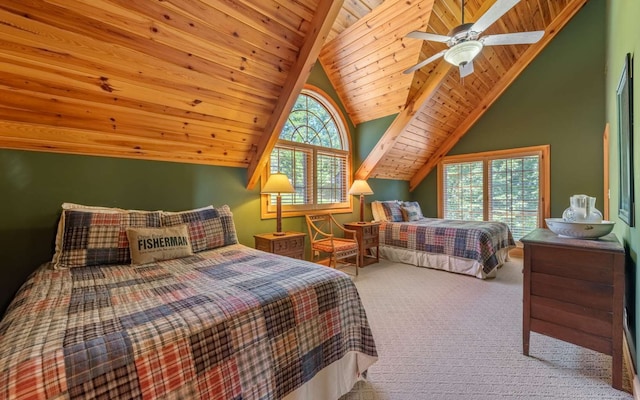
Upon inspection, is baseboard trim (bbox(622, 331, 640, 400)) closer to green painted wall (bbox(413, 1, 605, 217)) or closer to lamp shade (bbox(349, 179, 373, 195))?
lamp shade (bbox(349, 179, 373, 195))

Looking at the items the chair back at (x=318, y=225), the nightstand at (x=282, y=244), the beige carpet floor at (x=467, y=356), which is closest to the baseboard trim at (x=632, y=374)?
the beige carpet floor at (x=467, y=356)

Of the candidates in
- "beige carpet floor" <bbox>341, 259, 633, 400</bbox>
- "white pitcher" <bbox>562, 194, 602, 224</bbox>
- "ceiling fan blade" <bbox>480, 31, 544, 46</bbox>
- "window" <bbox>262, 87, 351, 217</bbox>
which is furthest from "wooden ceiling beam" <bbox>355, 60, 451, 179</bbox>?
"white pitcher" <bbox>562, 194, 602, 224</bbox>

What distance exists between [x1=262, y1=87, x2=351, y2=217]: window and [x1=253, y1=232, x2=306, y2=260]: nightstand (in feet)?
1.66

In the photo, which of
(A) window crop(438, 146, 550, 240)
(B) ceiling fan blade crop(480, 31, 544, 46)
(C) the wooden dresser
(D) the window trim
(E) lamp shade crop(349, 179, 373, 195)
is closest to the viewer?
(C) the wooden dresser

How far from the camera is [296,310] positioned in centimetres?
131

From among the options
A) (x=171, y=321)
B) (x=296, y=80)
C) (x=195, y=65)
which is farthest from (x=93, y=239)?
(x=296, y=80)

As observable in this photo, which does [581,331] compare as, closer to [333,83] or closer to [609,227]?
[609,227]

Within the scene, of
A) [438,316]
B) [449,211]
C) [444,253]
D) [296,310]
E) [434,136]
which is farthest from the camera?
[449,211]

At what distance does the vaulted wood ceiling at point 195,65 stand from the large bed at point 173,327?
32.7 inches

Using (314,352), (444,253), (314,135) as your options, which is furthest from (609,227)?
(314,135)

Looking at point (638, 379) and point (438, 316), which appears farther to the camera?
point (438, 316)

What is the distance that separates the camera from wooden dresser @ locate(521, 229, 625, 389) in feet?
4.96

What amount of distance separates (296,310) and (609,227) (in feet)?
6.73

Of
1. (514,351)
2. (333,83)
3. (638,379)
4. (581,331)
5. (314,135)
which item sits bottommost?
(514,351)
